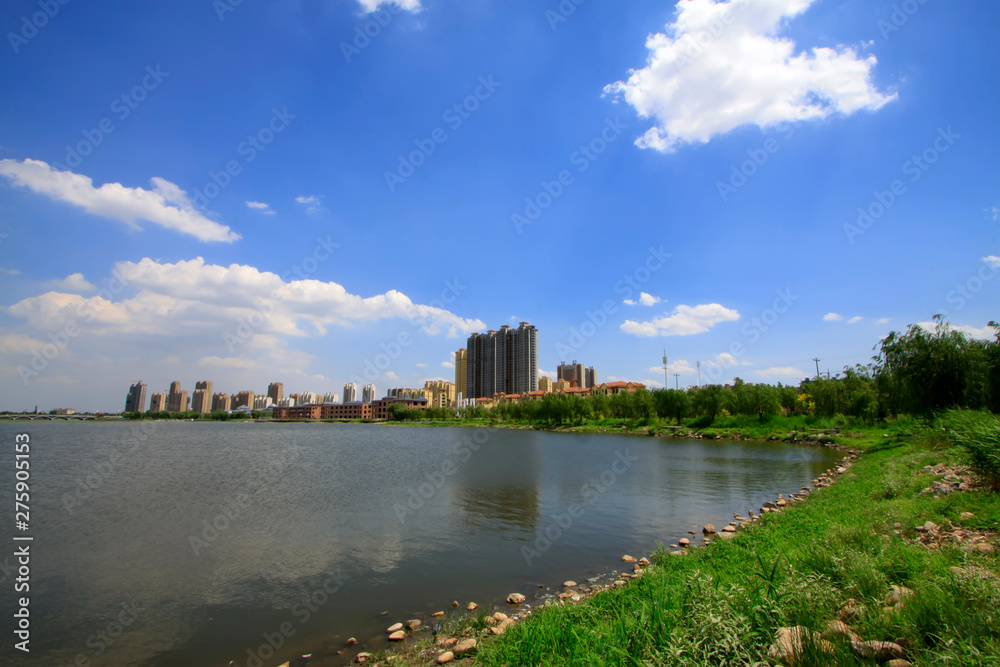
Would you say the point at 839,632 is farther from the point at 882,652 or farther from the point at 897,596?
the point at 897,596

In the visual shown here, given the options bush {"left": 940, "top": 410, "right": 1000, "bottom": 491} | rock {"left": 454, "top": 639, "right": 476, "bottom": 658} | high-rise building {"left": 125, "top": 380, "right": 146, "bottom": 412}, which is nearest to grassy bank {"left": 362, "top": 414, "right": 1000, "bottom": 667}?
rock {"left": 454, "top": 639, "right": 476, "bottom": 658}

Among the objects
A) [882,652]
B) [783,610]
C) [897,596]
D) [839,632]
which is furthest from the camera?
[897,596]

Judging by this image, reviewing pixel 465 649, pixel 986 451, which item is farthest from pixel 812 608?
pixel 986 451

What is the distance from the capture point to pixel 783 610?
505 cm

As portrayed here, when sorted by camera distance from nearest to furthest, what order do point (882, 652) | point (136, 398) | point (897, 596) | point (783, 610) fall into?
point (882, 652) → point (783, 610) → point (897, 596) → point (136, 398)

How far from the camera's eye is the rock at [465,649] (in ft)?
23.2

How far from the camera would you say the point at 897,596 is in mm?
5238

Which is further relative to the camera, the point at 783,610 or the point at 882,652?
the point at 783,610

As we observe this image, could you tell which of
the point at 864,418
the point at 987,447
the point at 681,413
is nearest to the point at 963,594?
the point at 987,447

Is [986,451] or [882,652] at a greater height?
[986,451]

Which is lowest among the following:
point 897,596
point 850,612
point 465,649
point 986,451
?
point 465,649

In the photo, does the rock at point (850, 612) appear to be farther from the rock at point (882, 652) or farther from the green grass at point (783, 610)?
the rock at point (882, 652)

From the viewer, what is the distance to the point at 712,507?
18.9 metres

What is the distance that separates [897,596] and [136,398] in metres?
227
